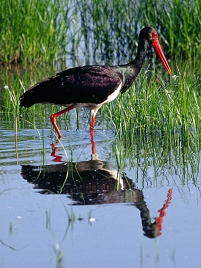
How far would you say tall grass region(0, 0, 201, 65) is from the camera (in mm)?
13805

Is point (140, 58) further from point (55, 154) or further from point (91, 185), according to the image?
point (91, 185)

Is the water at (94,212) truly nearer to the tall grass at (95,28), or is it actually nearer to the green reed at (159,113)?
the green reed at (159,113)

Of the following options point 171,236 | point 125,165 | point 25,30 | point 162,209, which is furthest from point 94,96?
point 25,30

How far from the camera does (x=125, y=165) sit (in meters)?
7.59

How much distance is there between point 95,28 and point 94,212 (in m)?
9.30

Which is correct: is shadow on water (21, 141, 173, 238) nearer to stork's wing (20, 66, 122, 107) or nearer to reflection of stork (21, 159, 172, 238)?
reflection of stork (21, 159, 172, 238)

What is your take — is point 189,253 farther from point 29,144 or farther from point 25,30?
point 25,30

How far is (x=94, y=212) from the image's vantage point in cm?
604

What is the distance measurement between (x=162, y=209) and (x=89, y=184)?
3.05 ft

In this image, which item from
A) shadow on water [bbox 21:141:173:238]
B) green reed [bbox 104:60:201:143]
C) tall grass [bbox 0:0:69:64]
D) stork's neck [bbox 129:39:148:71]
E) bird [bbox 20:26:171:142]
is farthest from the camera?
tall grass [bbox 0:0:69:64]

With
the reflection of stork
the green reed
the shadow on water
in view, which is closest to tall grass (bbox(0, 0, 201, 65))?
the green reed

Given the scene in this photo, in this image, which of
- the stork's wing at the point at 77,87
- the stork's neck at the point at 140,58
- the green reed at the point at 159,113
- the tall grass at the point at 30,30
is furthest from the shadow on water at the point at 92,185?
the tall grass at the point at 30,30

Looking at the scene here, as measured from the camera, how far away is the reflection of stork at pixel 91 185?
619 cm

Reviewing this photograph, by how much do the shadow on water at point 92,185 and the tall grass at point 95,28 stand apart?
6396 mm
